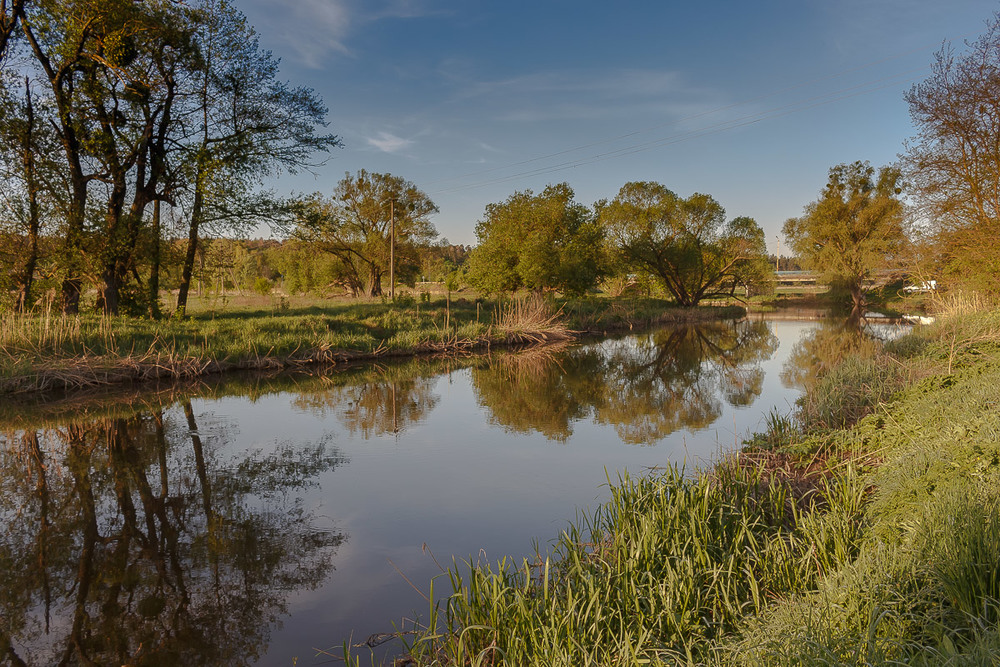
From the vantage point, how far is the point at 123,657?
3426 mm

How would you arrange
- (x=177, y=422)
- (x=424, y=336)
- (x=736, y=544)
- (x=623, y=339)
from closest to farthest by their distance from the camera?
(x=736, y=544) < (x=177, y=422) < (x=424, y=336) < (x=623, y=339)

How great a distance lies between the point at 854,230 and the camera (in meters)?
38.9

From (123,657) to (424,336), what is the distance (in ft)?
54.2

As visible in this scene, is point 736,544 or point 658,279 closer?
point 736,544

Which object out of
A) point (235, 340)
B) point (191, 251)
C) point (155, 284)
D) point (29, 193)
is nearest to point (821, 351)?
point (235, 340)

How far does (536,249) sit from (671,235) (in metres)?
14.4

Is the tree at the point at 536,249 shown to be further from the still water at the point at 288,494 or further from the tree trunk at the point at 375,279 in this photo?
the still water at the point at 288,494

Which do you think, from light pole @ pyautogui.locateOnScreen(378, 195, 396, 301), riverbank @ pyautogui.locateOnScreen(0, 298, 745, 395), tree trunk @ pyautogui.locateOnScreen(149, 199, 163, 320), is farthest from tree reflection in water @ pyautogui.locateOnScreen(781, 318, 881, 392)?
tree trunk @ pyautogui.locateOnScreen(149, 199, 163, 320)

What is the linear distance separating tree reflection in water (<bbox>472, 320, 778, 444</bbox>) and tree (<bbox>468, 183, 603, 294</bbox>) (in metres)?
8.84

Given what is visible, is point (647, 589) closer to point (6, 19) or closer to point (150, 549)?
point (150, 549)

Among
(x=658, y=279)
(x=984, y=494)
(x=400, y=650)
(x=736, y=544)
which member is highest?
(x=658, y=279)

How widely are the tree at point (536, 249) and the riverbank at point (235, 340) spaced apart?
15.1 ft

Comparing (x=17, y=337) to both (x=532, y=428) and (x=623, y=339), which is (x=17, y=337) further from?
(x=623, y=339)

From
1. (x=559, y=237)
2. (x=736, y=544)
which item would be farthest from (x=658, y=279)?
(x=736, y=544)
